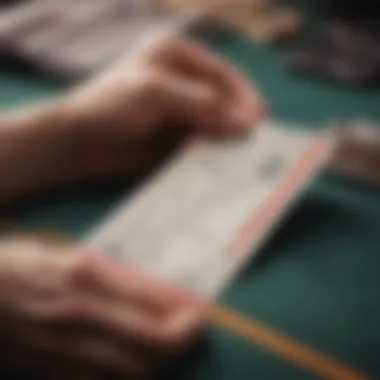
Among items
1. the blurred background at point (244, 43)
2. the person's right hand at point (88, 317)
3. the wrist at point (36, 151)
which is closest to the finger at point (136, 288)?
the person's right hand at point (88, 317)

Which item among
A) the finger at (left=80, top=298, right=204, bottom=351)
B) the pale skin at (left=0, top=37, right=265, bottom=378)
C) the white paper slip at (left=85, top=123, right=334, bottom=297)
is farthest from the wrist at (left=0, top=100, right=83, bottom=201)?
the finger at (left=80, top=298, right=204, bottom=351)

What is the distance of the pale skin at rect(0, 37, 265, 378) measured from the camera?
1.54ft

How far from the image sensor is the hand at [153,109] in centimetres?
65

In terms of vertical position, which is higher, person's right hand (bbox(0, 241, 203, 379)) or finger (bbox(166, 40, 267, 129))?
finger (bbox(166, 40, 267, 129))

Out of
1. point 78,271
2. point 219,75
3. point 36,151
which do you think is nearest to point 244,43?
point 219,75

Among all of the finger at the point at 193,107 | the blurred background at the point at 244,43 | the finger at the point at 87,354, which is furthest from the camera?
the blurred background at the point at 244,43

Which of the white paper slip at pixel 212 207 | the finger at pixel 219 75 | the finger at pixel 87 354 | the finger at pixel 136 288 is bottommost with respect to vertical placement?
the finger at pixel 87 354

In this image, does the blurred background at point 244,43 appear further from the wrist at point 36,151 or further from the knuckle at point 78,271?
the knuckle at point 78,271

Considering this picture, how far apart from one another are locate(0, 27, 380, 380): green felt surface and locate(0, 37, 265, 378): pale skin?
3 cm

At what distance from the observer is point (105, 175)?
665 millimetres

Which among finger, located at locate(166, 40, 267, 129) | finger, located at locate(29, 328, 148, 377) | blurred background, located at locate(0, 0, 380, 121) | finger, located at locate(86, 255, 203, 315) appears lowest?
finger, located at locate(29, 328, 148, 377)

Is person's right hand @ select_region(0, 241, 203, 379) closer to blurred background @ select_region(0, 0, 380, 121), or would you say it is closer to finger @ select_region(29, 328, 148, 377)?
finger @ select_region(29, 328, 148, 377)

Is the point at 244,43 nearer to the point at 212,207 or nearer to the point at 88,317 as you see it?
the point at 212,207

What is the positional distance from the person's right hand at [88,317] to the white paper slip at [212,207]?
2 centimetres
